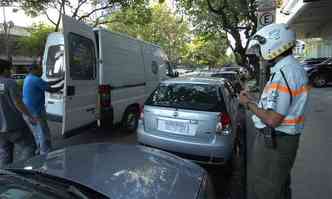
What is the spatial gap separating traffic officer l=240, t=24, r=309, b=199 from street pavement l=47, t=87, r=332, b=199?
4.89 feet

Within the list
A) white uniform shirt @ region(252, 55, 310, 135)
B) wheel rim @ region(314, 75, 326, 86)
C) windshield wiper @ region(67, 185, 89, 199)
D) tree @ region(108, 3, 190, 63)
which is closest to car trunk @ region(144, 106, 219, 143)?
white uniform shirt @ region(252, 55, 310, 135)

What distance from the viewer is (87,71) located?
5.13 m

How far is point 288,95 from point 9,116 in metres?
3.55

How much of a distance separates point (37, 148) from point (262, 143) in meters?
3.66

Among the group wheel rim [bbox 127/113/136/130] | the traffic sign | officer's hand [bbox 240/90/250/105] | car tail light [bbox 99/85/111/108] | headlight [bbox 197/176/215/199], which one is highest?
the traffic sign

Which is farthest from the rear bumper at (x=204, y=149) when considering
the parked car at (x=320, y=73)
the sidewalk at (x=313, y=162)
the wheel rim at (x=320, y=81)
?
the wheel rim at (x=320, y=81)

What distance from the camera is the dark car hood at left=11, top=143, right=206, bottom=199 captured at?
5.81 feet

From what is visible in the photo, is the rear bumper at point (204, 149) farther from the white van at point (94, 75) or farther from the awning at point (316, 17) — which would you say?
the awning at point (316, 17)

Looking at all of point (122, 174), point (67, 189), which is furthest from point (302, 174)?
point (67, 189)

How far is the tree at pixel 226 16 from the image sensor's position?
1379cm

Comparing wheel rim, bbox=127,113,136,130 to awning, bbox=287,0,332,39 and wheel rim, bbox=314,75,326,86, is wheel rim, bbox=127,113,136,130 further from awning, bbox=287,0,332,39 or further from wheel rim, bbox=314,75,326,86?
wheel rim, bbox=314,75,326,86

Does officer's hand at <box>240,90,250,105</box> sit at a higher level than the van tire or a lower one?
higher

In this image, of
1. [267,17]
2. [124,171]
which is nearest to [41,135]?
[124,171]

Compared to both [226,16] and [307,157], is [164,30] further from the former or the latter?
[307,157]
